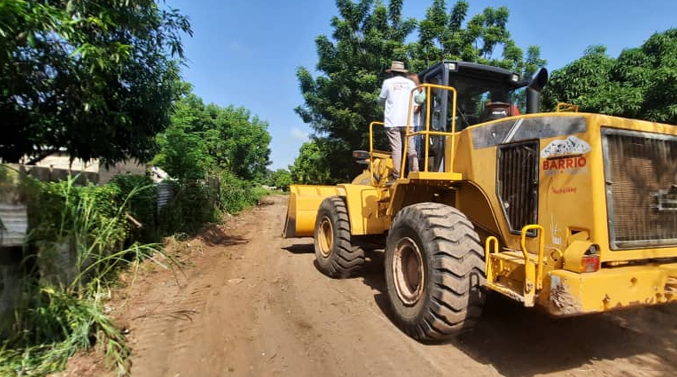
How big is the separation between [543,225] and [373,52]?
12282 mm

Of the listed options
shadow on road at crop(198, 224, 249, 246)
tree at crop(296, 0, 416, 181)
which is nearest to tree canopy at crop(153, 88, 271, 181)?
tree at crop(296, 0, 416, 181)

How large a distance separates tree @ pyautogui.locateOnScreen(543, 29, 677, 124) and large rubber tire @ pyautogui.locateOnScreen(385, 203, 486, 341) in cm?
922

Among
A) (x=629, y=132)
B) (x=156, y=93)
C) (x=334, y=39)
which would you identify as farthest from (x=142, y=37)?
(x=334, y=39)

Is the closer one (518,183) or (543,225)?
(543,225)

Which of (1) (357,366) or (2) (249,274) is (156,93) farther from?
(1) (357,366)

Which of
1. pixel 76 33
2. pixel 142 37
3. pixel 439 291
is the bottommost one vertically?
pixel 439 291

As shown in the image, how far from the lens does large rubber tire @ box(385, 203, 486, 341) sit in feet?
11.0

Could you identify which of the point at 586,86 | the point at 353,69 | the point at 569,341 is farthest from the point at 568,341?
the point at 353,69

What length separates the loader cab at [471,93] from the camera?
4.83 metres

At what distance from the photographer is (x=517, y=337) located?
12.5 feet

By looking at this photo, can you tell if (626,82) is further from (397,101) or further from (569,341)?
(569,341)

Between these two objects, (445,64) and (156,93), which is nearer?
(445,64)

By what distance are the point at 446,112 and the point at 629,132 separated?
192 centimetres

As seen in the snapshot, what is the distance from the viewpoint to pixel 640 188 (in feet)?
10.6
